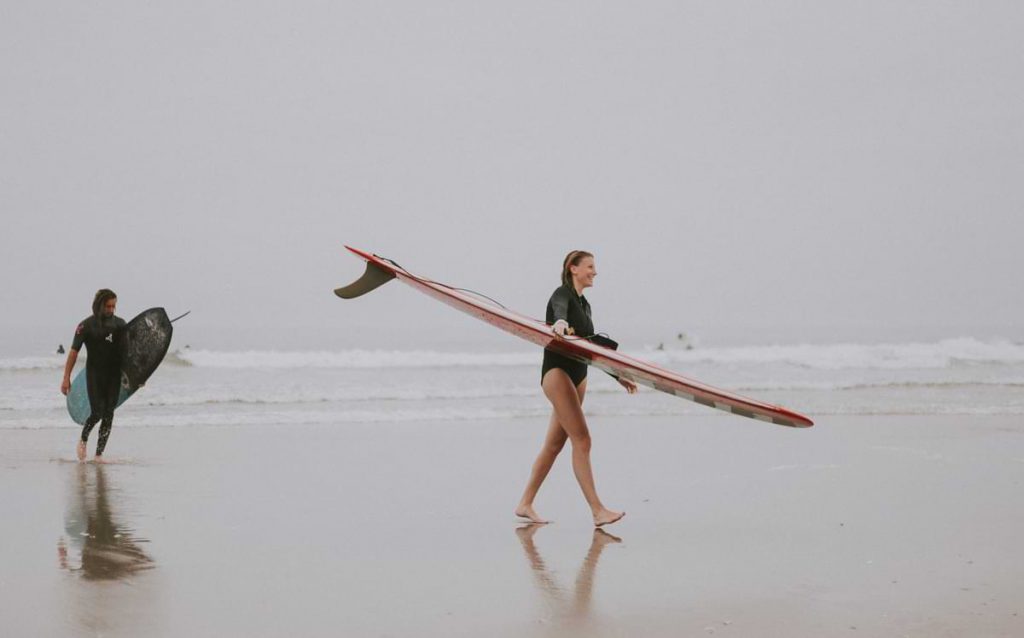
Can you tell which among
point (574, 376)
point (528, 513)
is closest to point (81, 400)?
point (528, 513)

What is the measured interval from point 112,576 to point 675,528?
Answer: 3.07 metres

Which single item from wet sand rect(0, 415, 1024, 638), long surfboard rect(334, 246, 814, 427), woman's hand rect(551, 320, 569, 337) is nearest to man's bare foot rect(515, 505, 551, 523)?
wet sand rect(0, 415, 1024, 638)

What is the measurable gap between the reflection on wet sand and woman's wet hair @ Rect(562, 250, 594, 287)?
1436 mm

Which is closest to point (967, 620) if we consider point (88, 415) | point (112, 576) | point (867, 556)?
point (867, 556)

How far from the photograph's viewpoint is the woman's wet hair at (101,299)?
8.03 metres

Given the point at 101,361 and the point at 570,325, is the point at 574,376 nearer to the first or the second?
the point at 570,325

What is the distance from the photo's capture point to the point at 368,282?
5.86 m

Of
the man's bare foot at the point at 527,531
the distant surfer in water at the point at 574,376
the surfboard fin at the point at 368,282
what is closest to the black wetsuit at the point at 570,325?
the distant surfer in water at the point at 574,376

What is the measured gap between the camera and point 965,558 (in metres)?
4.84

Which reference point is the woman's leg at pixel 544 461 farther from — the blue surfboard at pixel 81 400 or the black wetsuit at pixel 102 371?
A: the blue surfboard at pixel 81 400

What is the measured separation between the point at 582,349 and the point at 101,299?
15.9 feet

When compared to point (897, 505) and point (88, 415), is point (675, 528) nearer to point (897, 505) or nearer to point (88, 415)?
point (897, 505)

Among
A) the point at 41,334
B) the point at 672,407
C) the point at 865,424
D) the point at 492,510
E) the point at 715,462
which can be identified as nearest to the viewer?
the point at 492,510

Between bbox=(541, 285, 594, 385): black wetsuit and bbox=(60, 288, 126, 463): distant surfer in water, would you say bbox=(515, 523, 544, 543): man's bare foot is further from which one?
bbox=(60, 288, 126, 463): distant surfer in water
